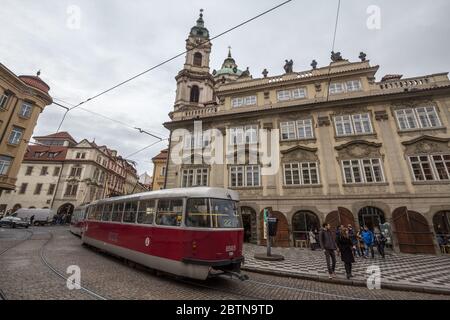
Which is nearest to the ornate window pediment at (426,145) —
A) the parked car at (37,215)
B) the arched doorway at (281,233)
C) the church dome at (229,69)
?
the arched doorway at (281,233)

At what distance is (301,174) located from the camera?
16.6 metres

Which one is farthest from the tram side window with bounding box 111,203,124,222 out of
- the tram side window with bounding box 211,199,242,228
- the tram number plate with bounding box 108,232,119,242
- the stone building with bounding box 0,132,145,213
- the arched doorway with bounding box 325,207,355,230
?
the stone building with bounding box 0,132,145,213

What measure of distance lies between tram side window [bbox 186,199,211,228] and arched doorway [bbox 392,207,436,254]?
1404 cm

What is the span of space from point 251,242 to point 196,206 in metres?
11.6

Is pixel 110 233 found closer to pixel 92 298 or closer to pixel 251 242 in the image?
pixel 92 298

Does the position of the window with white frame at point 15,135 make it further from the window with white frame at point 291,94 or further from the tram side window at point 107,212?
the window with white frame at point 291,94

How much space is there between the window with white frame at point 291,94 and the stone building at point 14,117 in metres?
22.2

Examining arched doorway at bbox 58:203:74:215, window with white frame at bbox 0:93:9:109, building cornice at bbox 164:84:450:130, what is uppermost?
window with white frame at bbox 0:93:9:109

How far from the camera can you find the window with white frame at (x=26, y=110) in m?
22.6

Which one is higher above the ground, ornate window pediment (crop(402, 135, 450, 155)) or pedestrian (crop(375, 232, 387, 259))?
ornate window pediment (crop(402, 135, 450, 155))

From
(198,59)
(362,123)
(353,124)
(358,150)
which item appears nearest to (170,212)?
(358,150)

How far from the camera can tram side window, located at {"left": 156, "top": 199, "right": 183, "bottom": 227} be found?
6797 mm

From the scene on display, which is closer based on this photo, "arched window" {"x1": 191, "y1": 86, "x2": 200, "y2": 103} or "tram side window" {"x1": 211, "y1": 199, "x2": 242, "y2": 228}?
"tram side window" {"x1": 211, "y1": 199, "x2": 242, "y2": 228}

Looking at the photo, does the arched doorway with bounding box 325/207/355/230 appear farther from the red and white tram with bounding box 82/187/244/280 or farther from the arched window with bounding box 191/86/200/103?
the arched window with bounding box 191/86/200/103
